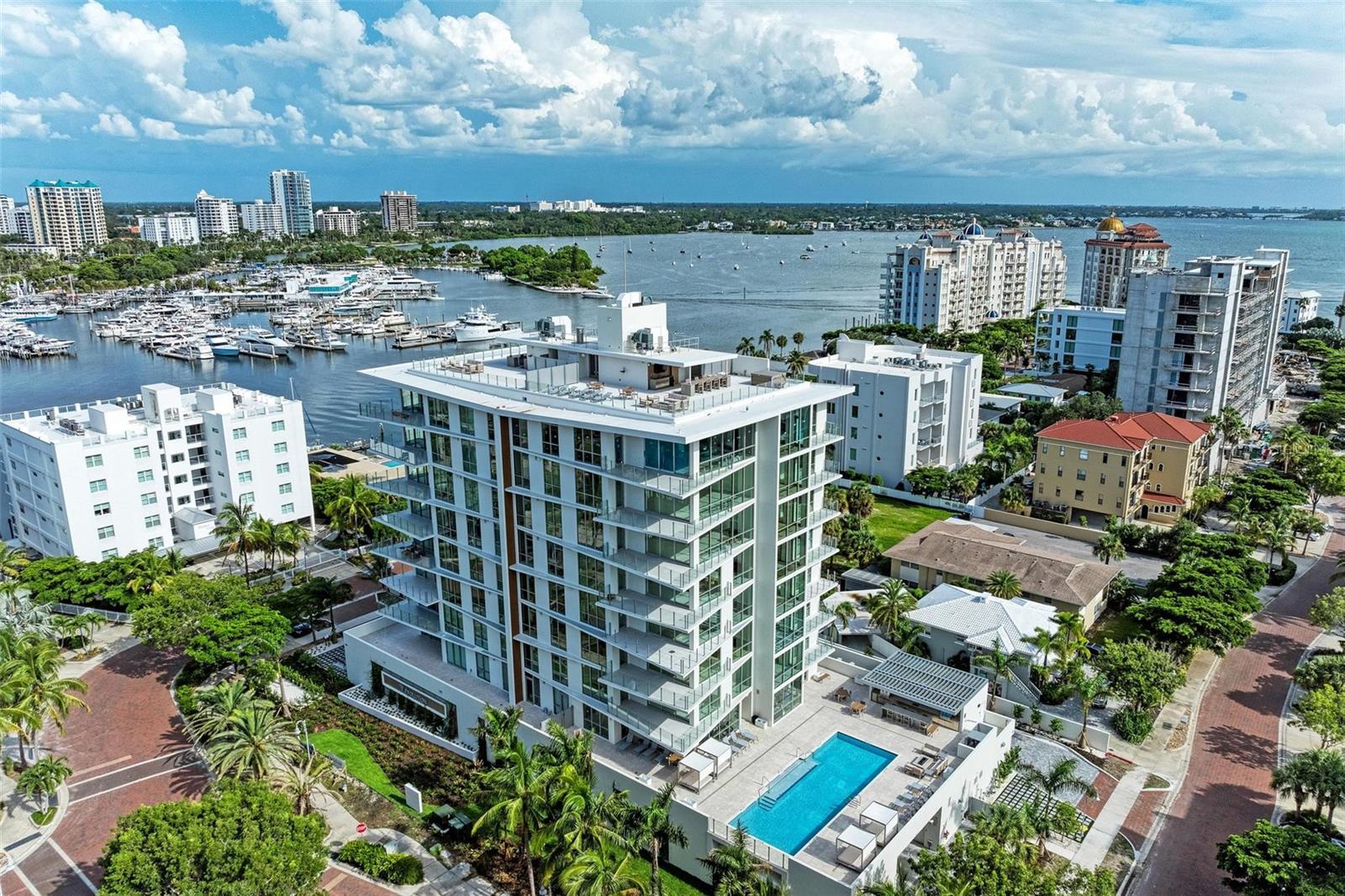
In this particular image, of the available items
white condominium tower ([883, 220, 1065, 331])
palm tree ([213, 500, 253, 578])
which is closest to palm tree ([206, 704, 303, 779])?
palm tree ([213, 500, 253, 578])

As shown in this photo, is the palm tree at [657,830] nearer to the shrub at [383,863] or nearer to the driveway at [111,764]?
the shrub at [383,863]

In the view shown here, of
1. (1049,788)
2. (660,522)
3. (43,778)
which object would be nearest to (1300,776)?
(1049,788)

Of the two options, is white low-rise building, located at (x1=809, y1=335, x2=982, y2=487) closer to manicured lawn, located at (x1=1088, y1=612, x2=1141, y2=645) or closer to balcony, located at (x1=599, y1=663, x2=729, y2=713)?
manicured lawn, located at (x1=1088, y1=612, x2=1141, y2=645)

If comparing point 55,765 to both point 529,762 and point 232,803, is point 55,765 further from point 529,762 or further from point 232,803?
point 529,762

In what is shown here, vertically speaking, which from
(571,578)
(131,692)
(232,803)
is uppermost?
(571,578)

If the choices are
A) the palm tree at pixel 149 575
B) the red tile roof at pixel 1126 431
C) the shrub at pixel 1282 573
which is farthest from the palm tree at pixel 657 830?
the red tile roof at pixel 1126 431

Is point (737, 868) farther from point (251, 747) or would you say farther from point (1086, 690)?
point (1086, 690)

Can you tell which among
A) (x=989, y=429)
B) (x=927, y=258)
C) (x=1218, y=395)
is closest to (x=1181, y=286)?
(x=1218, y=395)
